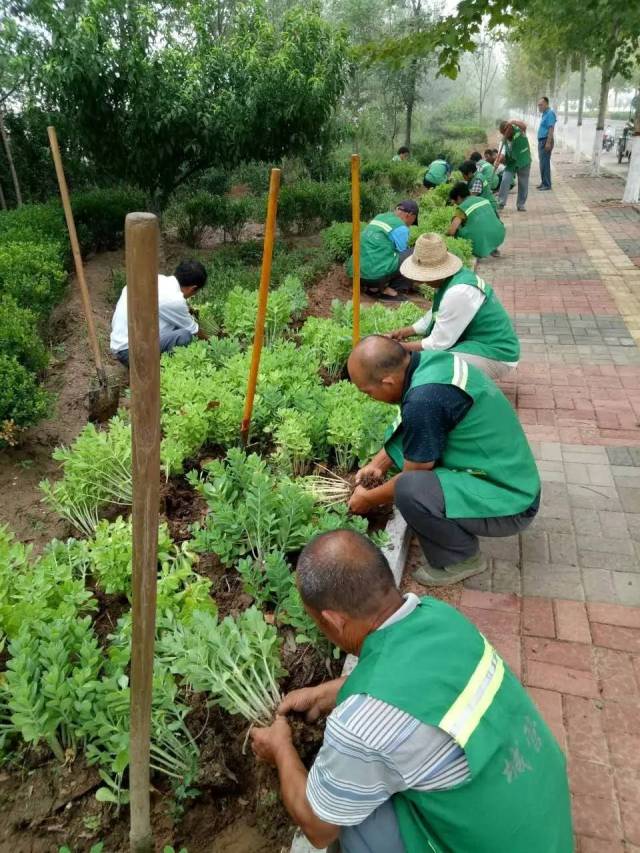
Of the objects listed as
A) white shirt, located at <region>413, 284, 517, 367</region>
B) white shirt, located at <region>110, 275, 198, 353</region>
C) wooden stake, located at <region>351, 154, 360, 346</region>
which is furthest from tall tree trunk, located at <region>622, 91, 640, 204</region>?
white shirt, located at <region>110, 275, 198, 353</region>

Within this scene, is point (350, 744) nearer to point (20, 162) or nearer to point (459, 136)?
point (20, 162)

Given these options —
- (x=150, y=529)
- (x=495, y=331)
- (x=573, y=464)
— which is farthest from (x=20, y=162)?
(x=150, y=529)

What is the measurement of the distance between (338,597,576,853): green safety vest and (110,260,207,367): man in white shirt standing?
4.46m

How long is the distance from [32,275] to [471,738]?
661cm

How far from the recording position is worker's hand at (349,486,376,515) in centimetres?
336

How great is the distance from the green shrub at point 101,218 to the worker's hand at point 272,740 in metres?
8.82

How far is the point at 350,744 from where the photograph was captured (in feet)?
4.69

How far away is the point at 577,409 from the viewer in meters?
5.14

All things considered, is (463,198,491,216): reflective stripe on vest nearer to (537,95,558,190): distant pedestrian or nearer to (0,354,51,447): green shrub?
(0,354,51,447): green shrub

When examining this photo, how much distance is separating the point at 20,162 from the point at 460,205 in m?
8.68

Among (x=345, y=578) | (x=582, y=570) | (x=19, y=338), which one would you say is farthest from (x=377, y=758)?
(x=19, y=338)

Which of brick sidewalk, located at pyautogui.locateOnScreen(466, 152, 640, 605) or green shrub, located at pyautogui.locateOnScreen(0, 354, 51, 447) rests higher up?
green shrub, located at pyautogui.locateOnScreen(0, 354, 51, 447)

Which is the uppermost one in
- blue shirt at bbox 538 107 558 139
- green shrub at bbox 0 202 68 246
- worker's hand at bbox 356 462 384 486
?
blue shirt at bbox 538 107 558 139

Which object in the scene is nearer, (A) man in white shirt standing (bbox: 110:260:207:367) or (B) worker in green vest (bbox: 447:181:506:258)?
(A) man in white shirt standing (bbox: 110:260:207:367)
